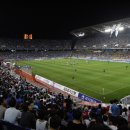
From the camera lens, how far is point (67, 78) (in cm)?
4109

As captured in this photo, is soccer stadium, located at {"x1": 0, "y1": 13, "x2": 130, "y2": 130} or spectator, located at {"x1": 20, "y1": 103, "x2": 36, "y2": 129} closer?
spectator, located at {"x1": 20, "y1": 103, "x2": 36, "y2": 129}

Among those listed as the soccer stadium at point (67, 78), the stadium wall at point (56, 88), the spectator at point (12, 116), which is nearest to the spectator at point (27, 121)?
the soccer stadium at point (67, 78)

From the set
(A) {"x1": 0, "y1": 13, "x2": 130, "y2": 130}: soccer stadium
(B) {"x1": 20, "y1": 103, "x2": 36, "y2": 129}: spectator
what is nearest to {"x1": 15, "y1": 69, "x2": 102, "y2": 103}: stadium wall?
(A) {"x1": 0, "y1": 13, "x2": 130, "y2": 130}: soccer stadium

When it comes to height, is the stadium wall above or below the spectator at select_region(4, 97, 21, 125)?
below

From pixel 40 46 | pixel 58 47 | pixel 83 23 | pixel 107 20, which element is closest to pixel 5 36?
pixel 40 46

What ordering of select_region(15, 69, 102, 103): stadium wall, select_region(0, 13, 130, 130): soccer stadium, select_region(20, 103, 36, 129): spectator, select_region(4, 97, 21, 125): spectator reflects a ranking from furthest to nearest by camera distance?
select_region(15, 69, 102, 103): stadium wall → select_region(0, 13, 130, 130): soccer stadium → select_region(4, 97, 21, 125): spectator → select_region(20, 103, 36, 129): spectator

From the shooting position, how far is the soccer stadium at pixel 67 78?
822cm

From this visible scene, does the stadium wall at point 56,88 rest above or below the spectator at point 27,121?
below

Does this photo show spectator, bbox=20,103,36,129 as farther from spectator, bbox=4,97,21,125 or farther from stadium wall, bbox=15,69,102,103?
stadium wall, bbox=15,69,102,103

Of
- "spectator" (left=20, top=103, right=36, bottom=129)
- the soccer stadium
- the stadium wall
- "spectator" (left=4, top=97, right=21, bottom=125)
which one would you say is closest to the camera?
"spectator" (left=20, top=103, right=36, bottom=129)

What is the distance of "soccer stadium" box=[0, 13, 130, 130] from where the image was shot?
8219mm

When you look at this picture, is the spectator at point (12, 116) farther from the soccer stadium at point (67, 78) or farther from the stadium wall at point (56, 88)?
the stadium wall at point (56, 88)

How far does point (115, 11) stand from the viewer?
64.2m

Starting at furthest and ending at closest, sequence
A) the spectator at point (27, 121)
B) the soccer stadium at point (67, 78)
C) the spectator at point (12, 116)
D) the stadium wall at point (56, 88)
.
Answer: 1. the stadium wall at point (56, 88)
2. the soccer stadium at point (67, 78)
3. the spectator at point (12, 116)
4. the spectator at point (27, 121)
